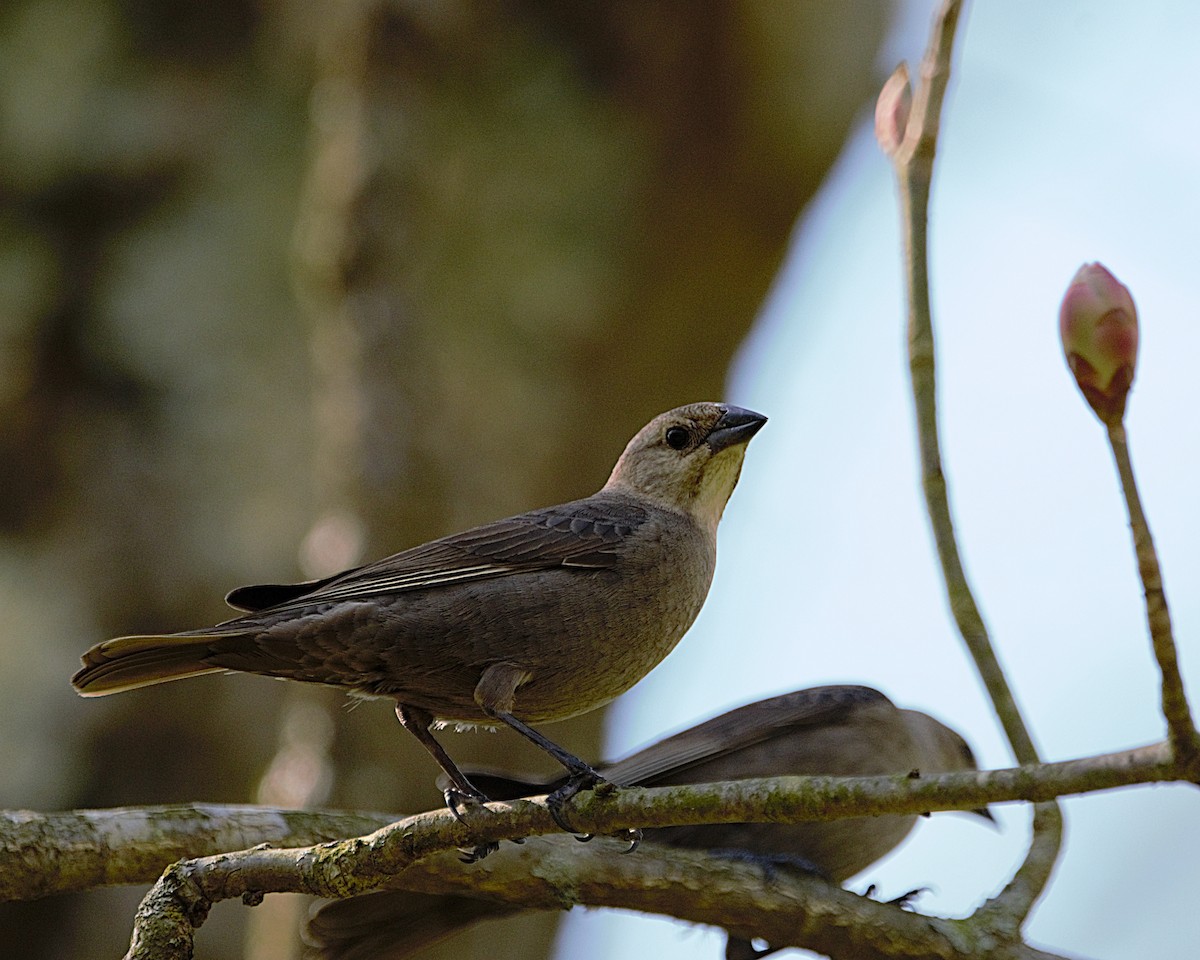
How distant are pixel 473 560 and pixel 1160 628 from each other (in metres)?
2.14

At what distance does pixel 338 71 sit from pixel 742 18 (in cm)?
218

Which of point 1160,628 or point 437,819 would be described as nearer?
point 1160,628

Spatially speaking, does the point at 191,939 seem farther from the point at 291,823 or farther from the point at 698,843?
the point at 698,843

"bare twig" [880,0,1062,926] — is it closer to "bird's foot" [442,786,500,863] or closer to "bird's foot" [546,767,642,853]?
"bird's foot" [546,767,642,853]

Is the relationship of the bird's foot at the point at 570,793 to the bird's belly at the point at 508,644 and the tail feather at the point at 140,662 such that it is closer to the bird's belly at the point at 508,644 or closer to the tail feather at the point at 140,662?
the bird's belly at the point at 508,644

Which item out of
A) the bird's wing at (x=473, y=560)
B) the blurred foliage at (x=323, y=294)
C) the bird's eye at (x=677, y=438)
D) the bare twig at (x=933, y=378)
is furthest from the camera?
the blurred foliage at (x=323, y=294)

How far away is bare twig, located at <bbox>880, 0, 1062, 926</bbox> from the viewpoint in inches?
111

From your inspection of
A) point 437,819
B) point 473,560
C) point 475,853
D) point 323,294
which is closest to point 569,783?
point 475,853

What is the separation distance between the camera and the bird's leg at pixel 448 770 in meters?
3.11

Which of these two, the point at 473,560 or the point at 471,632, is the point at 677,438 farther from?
the point at 471,632

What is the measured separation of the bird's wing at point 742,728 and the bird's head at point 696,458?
0.68 meters

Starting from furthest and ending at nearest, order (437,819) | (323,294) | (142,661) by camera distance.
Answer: (323,294) → (142,661) → (437,819)

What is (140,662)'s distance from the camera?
10.9 ft

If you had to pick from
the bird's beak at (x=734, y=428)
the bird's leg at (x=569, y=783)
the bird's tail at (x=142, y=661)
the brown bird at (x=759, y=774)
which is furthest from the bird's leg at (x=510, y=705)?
the bird's beak at (x=734, y=428)
